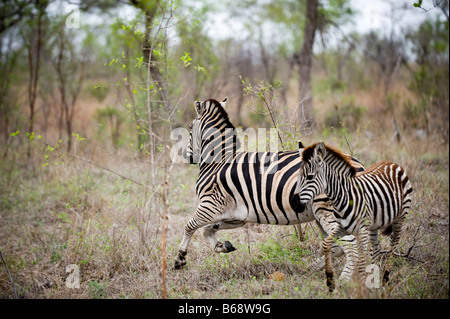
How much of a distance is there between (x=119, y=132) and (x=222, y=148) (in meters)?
8.83

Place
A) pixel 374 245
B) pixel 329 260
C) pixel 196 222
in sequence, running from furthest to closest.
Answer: pixel 196 222
pixel 374 245
pixel 329 260

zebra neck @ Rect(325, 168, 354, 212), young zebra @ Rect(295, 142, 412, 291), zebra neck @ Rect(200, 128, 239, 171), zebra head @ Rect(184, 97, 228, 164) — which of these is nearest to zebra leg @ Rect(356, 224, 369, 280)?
young zebra @ Rect(295, 142, 412, 291)

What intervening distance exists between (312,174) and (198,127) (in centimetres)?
201

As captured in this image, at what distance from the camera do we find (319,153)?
405 cm

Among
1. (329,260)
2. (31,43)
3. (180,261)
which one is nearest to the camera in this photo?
(329,260)

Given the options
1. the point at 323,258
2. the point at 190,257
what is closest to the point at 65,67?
the point at 190,257

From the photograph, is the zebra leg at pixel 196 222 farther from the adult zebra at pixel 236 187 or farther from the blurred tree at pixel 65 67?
the blurred tree at pixel 65 67

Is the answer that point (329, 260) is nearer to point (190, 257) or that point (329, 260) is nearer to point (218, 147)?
point (218, 147)

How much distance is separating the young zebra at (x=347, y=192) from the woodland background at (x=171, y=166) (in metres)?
0.58

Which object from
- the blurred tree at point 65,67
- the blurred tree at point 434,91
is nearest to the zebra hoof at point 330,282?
the blurred tree at point 434,91

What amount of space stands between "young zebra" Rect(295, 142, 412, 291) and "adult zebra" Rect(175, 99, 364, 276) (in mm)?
184
